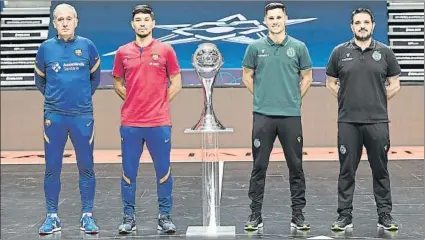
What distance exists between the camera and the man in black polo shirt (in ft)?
18.2

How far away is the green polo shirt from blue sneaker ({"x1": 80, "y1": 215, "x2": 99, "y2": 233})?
5.38 feet

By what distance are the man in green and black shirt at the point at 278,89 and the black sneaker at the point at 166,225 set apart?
631 mm

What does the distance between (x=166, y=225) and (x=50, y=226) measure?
0.95m

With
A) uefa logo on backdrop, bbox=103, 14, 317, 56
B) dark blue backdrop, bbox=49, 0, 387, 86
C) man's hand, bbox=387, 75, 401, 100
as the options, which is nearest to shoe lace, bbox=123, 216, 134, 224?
man's hand, bbox=387, 75, 401, 100

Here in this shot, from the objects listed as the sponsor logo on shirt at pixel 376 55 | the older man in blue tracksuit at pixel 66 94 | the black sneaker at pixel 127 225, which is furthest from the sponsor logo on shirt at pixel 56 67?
the sponsor logo on shirt at pixel 376 55

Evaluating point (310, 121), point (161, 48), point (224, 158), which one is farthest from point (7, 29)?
point (161, 48)

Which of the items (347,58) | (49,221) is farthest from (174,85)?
(49,221)

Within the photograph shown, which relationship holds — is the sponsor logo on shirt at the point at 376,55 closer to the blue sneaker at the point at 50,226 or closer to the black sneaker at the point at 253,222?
the black sneaker at the point at 253,222

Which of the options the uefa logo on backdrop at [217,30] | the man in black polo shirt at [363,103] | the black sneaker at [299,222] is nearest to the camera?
the man in black polo shirt at [363,103]

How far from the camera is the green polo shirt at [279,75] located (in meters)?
5.59

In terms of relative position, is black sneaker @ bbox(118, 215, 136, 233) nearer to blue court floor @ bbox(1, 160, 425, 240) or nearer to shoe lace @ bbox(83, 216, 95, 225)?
blue court floor @ bbox(1, 160, 425, 240)

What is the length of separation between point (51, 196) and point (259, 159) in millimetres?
1744

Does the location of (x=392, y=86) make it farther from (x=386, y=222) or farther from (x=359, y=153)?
(x=386, y=222)

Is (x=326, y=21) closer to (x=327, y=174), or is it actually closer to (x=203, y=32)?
(x=203, y=32)
